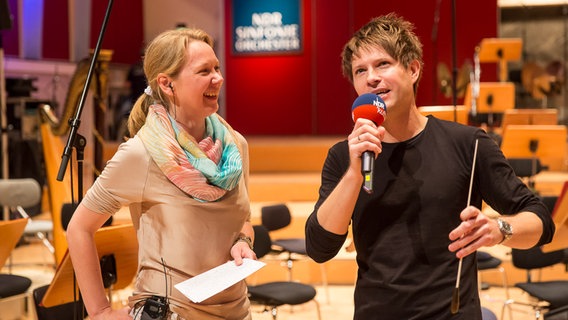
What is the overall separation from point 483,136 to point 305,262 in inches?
181

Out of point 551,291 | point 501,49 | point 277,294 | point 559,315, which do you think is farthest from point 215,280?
point 501,49

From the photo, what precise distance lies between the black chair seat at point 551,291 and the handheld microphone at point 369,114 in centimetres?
299

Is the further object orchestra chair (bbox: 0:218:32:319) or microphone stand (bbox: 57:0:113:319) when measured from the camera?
orchestra chair (bbox: 0:218:32:319)

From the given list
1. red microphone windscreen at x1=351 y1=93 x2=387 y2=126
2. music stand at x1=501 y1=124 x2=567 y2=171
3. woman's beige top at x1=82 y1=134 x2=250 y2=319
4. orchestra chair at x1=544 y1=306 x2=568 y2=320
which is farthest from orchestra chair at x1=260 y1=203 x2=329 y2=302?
red microphone windscreen at x1=351 y1=93 x2=387 y2=126

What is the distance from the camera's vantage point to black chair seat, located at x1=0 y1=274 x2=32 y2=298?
456 cm

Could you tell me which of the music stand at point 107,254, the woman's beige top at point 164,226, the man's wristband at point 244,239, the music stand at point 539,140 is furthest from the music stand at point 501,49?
the woman's beige top at point 164,226

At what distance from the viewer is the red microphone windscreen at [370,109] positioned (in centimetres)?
172

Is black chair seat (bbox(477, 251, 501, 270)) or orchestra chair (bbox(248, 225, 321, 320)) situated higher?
black chair seat (bbox(477, 251, 501, 270))

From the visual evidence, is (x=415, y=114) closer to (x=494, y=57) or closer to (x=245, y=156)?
(x=245, y=156)

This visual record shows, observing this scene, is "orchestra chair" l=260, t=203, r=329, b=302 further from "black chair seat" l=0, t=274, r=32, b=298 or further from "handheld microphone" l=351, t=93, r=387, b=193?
"handheld microphone" l=351, t=93, r=387, b=193

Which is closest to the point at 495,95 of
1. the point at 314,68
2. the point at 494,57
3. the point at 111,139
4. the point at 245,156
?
the point at 494,57

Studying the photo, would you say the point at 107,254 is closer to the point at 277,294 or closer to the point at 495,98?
the point at 277,294

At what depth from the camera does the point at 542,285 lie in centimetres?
456

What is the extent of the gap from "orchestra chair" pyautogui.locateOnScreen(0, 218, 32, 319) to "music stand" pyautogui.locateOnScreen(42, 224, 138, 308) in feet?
2.63
